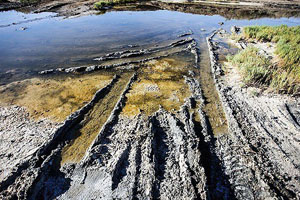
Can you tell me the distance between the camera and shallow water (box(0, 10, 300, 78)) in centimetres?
1293

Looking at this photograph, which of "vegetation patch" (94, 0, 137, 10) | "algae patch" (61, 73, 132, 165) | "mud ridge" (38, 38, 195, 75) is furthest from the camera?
"vegetation patch" (94, 0, 137, 10)

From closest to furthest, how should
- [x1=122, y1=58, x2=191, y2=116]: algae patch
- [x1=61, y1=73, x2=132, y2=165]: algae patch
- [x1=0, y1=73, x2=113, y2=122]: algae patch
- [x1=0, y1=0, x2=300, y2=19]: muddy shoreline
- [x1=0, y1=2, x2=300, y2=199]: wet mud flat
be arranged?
1. [x1=0, y1=2, x2=300, y2=199]: wet mud flat
2. [x1=61, y1=73, x2=132, y2=165]: algae patch
3. [x1=0, y1=73, x2=113, y2=122]: algae patch
4. [x1=122, y1=58, x2=191, y2=116]: algae patch
5. [x1=0, y1=0, x2=300, y2=19]: muddy shoreline

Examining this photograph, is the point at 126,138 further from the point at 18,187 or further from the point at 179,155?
the point at 18,187

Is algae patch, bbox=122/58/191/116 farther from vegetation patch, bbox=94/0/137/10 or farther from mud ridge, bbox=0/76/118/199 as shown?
vegetation patch, bbox=94/0/137/10

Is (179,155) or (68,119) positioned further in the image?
(68,119)

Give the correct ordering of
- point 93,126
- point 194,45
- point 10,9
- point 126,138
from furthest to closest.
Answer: point 10,9
point 194,45
point 93,126
point 126,138

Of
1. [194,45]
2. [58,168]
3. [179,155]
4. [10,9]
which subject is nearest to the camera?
[58,168]

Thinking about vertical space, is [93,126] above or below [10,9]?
below

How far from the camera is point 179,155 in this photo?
6.11m

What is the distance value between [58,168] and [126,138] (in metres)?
2.48

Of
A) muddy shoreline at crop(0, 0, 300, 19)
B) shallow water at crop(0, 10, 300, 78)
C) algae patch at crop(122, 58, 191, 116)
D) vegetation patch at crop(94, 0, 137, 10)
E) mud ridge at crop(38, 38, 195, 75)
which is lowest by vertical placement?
algae patch at crop(122, 58, 191, 116)

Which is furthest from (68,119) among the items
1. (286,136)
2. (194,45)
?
(194,45)

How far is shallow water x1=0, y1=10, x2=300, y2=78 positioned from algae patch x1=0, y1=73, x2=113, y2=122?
7.33ft

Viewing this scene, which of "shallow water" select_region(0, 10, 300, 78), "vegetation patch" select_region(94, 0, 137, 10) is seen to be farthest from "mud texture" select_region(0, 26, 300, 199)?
"vegetation patch" select_region(94, 0, 137, 10)
